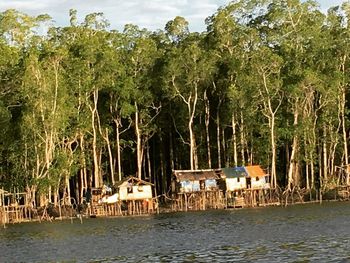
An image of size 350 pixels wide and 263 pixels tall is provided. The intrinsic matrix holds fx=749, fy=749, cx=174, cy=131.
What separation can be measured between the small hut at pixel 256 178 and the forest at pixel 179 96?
0.96 m

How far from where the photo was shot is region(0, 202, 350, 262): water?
28.3m

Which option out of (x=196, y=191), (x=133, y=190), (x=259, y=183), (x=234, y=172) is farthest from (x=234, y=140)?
(x=133, y=190)

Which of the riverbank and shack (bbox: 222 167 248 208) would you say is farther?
shack (bbox: 222 167 248 208)

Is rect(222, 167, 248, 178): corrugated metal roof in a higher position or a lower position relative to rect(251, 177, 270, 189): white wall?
higher

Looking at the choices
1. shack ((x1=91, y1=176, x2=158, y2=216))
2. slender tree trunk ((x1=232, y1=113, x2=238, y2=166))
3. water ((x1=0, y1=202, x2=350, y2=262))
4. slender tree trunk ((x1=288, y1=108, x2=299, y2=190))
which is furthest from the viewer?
slender tree trunk ((x1=232, y1=113, x2=238, y2=166))

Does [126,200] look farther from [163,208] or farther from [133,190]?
[163,208]

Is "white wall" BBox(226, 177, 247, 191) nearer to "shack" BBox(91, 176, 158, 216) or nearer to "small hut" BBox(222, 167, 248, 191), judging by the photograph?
"small hut" BBox(222, 167, 248, 191)

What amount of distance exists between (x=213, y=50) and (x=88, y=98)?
39.6 ft

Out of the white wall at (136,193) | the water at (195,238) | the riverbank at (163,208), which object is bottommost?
the water at (195,238)

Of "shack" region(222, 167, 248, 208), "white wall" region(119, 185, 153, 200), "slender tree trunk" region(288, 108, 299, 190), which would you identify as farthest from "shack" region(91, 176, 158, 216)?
"slender tree trunk" region(288, 108, 299, 190)

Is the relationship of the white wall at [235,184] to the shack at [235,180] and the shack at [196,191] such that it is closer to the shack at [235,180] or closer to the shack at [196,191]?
the shack at [235,180]

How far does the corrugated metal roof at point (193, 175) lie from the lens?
203 feet

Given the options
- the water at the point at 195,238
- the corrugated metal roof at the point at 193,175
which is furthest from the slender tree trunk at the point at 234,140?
the water at the point at 195,238

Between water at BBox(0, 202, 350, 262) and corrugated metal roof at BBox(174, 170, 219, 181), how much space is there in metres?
9.00
